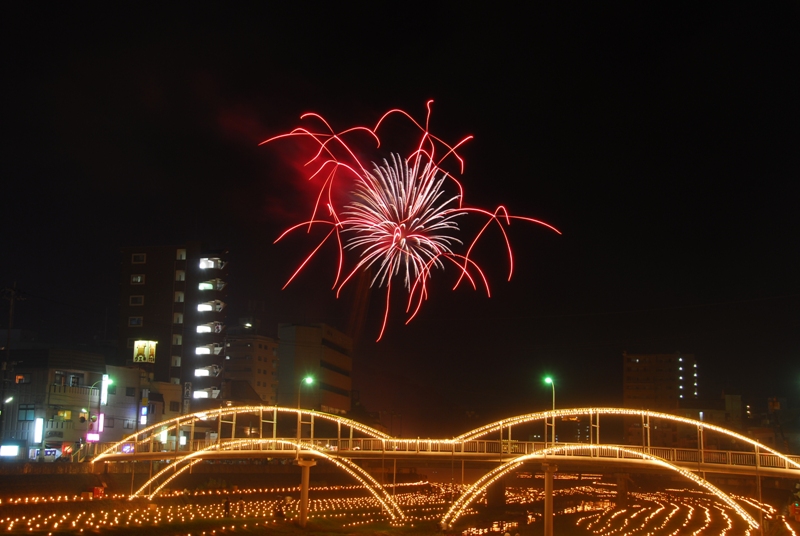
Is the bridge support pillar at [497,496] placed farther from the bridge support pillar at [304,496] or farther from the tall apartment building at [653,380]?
the tall apartment building at [653,380]

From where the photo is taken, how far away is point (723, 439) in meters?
114

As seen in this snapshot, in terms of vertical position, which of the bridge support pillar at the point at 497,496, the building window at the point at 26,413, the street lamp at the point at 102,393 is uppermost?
the street lamp at the point at 102,393

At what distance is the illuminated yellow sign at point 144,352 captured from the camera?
96.6 metres

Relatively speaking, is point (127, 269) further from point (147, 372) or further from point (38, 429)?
point (38, 429)

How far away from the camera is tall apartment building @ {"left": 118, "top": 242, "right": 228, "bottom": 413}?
329ft

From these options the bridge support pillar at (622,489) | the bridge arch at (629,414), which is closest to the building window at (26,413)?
the bridge arch at (629,414)

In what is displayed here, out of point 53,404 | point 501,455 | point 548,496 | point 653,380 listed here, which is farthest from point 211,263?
point 653,380

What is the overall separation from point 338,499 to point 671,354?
390 ft

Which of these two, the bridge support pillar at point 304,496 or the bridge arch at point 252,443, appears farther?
the bridge arch at point 252,443

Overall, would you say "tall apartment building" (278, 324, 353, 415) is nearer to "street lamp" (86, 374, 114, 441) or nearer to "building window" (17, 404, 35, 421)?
"street lamp" (86, 374, 114, 441)

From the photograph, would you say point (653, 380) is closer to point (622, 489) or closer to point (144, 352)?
point (622, 489)

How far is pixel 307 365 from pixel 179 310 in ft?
91.9

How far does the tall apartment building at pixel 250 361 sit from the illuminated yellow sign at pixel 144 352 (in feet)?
98.0

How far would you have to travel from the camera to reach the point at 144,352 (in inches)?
3809
